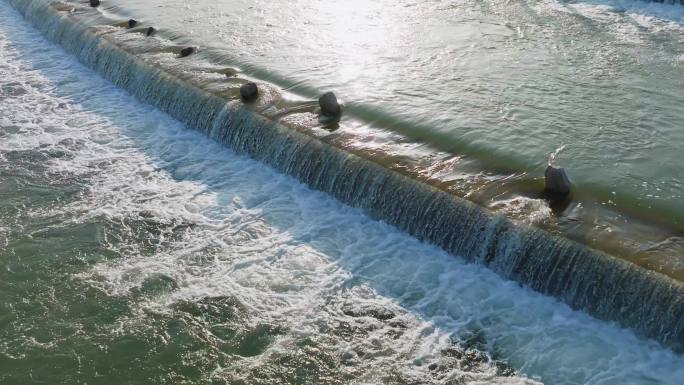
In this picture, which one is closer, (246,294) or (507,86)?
(246,294)

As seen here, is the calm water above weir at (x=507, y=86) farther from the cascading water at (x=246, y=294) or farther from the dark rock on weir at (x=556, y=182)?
the cascading water at (x=246, y=294)

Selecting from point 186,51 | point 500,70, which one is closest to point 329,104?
point 500,70

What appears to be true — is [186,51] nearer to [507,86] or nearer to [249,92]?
[249,92]

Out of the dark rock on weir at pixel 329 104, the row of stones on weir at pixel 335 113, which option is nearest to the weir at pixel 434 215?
the row of stones on weir at pixel 335 113

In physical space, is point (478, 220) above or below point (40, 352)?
above

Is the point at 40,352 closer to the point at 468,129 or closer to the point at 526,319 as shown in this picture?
the point at 526,319

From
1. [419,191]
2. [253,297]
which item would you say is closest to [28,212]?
[253,297]

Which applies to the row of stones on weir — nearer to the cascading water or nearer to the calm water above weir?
the calm water above weir

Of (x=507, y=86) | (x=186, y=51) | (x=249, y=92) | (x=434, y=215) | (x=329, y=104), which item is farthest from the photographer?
(x=186, y=51)
